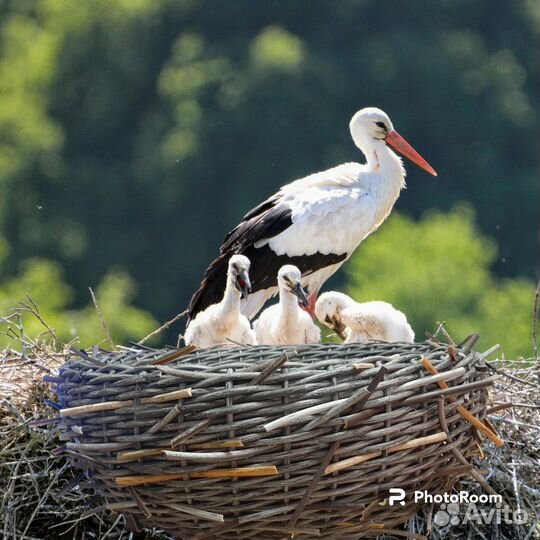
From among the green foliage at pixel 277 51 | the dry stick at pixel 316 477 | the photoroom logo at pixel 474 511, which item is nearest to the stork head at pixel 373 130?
the photoroom logo at pixel 474 511

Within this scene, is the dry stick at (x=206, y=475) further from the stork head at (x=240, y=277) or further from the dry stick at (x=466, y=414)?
the stork head at (x=240, y=277)

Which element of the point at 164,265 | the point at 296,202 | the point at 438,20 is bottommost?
the point at 296,202

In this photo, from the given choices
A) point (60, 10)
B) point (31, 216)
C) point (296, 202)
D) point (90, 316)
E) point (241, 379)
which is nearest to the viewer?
point (241, 379)

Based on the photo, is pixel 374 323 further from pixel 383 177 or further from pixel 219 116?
pixel 219 116

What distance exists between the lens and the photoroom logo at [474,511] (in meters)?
4.32

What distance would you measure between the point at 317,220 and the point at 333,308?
2.90 ft

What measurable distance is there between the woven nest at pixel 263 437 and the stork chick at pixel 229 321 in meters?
1.22

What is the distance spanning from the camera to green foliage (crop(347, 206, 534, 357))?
20.2 m

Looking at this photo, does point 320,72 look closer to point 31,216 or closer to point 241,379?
point 31,216

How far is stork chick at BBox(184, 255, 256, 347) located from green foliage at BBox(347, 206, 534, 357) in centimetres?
1345

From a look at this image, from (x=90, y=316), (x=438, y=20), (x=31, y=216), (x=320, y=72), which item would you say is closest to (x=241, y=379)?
(x=90, y=316)

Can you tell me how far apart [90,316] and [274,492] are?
15.0m

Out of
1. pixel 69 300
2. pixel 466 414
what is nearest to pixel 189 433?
pixel 466 414

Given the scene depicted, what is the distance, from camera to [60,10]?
33.0 metres
